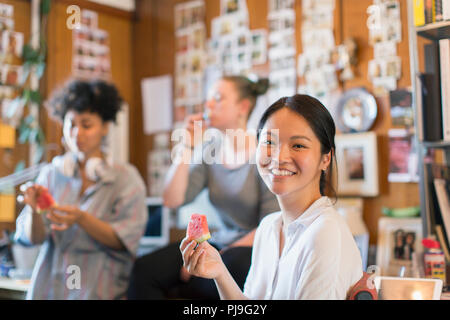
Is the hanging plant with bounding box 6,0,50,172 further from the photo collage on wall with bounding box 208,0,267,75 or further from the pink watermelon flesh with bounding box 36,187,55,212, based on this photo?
the pink watermelon flesh with bounding box 36,187,55,212

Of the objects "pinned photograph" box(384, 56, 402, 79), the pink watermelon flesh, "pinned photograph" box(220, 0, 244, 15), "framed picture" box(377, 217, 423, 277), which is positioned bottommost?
"framed picture" box(377, 217, 423, 277)

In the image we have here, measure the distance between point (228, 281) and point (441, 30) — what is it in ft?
2.16

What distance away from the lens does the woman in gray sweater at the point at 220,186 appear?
1.09m

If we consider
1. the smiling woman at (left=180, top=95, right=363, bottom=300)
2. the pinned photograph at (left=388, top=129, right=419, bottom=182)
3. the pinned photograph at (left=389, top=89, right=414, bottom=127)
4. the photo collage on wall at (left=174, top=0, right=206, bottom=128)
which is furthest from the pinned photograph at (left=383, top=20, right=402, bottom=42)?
the photo collage on wall at (left=174, top=0, right=206, bottom=128)

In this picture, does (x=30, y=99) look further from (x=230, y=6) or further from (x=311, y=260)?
(x=311, y=260)

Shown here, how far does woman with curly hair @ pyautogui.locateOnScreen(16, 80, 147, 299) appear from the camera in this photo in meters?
1.40

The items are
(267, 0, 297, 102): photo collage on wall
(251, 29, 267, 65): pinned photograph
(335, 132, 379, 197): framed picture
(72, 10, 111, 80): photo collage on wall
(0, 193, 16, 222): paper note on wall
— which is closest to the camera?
(0, 193, 16, 222): paper note on wall

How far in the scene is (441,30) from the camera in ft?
3.39

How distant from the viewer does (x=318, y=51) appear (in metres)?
1.99

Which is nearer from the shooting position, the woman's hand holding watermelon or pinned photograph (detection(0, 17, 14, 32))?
the woman's hand holding watermelon

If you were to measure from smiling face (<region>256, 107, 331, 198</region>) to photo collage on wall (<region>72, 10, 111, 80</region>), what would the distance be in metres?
1.69

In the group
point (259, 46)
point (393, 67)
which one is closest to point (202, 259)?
point (393, 67)
